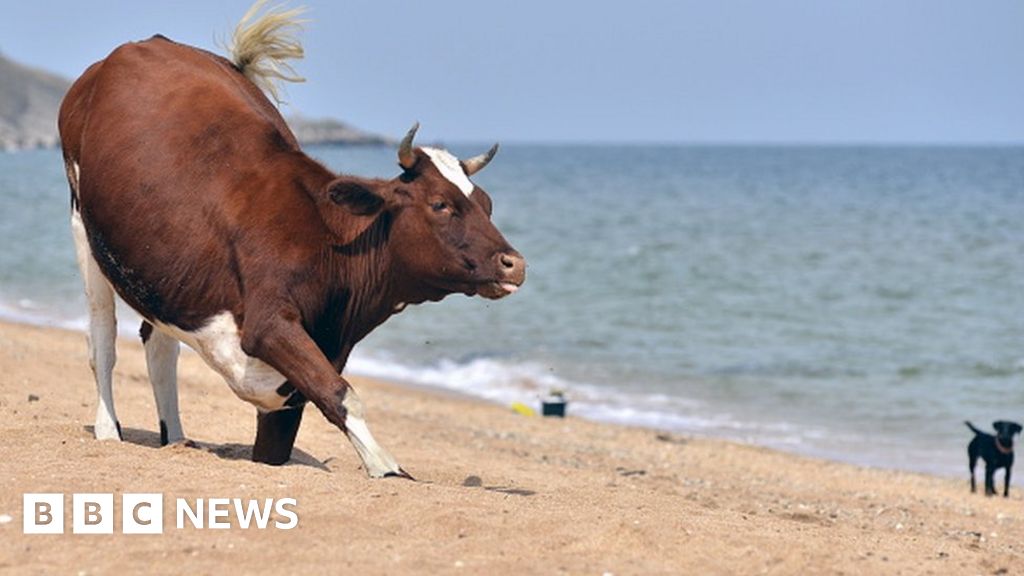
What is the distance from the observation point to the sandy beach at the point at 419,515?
276 inches

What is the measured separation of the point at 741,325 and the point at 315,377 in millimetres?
22410

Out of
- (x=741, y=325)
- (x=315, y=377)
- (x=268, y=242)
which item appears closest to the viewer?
(x=315, y=377)

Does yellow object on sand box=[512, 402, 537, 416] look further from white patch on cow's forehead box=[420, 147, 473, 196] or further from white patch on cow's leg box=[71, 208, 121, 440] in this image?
white patch on cow's forehead box=[420, 147, 473, 196]

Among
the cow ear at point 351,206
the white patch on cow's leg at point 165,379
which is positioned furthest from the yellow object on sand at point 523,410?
the cow ear at point 351,206

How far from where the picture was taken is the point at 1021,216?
61594mm

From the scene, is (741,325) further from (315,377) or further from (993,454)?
(315,377)

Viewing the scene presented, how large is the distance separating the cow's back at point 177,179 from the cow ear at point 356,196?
0.19m

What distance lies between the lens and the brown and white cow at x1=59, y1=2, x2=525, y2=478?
27.7ft

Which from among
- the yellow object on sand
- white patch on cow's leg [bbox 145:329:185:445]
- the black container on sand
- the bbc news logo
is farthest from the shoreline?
the bbc news logo

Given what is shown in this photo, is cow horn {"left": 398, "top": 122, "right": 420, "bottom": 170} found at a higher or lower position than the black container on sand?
higher

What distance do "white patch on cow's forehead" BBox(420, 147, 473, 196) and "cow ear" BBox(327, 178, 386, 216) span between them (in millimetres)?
334

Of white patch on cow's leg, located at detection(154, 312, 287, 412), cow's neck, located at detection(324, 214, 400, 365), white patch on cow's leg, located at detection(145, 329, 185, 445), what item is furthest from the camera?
white patch on cow's leg, located at detection(145, 329, 185, 445)

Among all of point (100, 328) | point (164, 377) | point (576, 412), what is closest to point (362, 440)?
point (164, 377)

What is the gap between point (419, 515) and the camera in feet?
24.9
